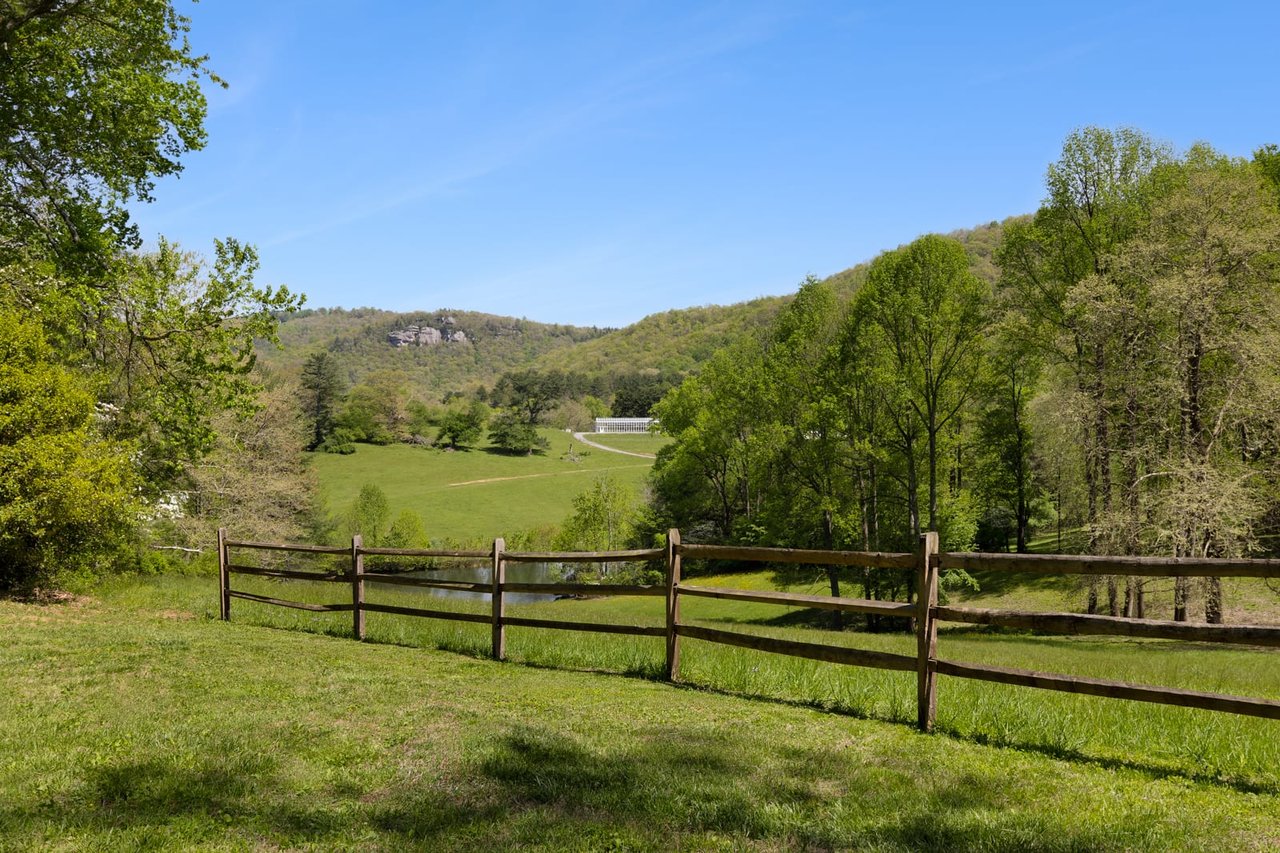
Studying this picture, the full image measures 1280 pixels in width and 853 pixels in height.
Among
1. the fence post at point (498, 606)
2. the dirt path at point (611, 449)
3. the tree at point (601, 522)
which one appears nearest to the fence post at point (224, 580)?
the fence post at point (498, 606)

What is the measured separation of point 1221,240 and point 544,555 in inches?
928

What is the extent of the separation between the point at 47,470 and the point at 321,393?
9201cm

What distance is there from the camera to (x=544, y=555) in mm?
10703

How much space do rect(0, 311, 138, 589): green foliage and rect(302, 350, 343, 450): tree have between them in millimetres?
85711

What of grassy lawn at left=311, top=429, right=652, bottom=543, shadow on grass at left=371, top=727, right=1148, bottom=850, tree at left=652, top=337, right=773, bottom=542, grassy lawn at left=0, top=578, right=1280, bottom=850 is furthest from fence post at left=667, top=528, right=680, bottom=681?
grassy lawn at left=311, top=429, right=652, bottom=543

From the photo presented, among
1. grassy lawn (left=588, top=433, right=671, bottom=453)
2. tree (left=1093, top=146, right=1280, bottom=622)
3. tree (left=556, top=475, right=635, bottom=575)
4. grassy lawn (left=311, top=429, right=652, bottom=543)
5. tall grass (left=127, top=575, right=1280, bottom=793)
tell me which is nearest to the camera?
tall grass (left=127, top=575, right=1280, bottom=793)

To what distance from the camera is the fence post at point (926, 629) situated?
7043 mm

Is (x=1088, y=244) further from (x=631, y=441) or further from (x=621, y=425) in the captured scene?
(x=621, y=425)

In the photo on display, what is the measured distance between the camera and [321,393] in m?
103

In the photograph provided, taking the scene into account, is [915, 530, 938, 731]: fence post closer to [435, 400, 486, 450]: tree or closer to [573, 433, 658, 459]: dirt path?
[435, 400, 486, 450]: tree

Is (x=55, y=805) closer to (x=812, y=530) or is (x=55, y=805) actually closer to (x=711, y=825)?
(x=711, y=825)

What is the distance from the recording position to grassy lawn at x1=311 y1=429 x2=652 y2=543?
83.6 metres

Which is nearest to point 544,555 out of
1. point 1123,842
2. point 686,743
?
point 686,743

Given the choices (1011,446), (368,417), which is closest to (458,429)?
(368,417)
